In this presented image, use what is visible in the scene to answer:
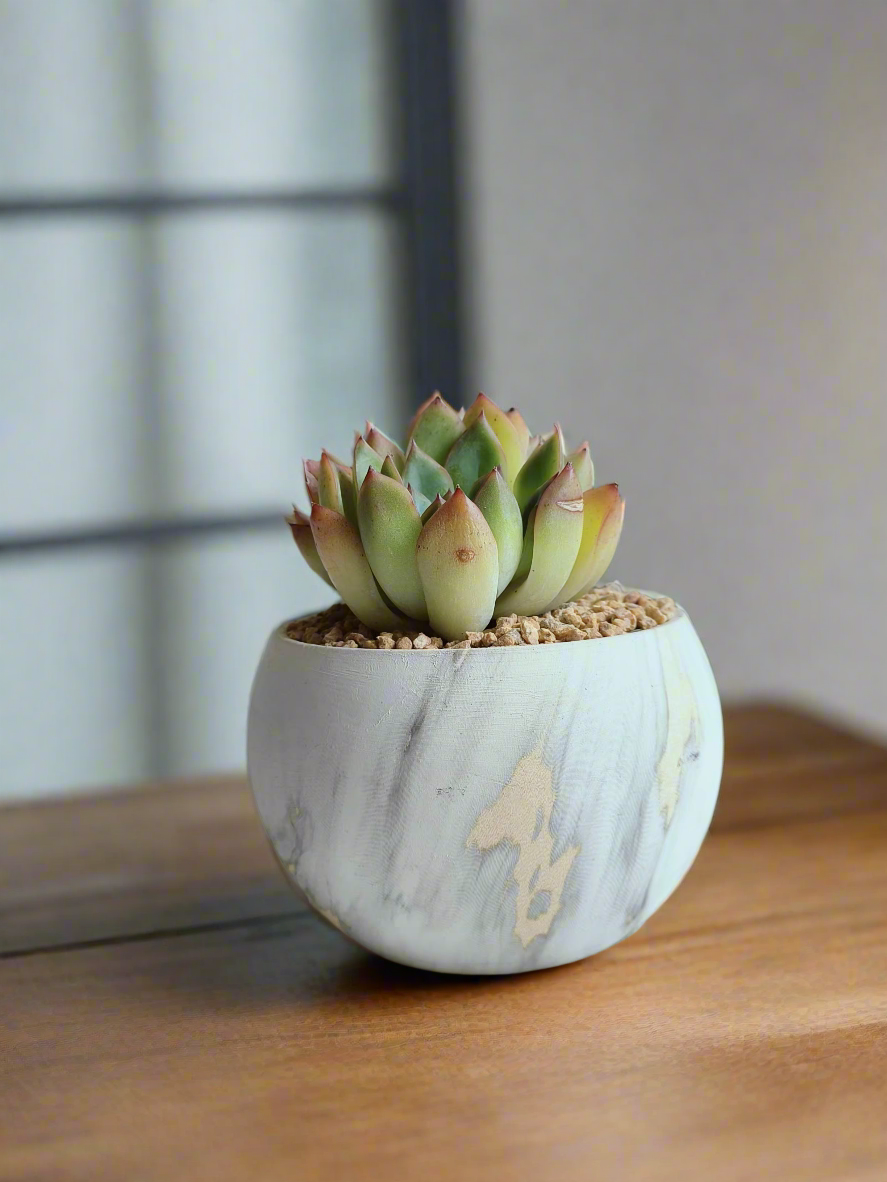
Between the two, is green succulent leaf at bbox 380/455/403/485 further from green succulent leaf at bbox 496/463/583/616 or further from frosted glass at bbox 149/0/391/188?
frosted glass at bbox 149/0/391/188

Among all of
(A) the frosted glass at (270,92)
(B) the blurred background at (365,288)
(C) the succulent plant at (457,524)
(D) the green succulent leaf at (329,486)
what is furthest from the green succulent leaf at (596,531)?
(A) the frosted glass at (270,92)

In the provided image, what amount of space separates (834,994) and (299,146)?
5.12ft

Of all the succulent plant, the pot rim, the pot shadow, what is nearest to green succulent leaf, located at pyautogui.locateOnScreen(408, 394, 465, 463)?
the succulent plant

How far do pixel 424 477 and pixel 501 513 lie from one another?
54 millimetres

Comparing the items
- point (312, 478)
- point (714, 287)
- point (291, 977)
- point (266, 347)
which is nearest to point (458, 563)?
point (312, 478)

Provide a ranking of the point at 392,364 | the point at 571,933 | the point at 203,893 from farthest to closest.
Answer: the point at 392,364 < the point at 203,893 < the point at 571,933

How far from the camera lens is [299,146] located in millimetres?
1764

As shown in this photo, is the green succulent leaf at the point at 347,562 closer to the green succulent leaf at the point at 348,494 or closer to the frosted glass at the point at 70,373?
the green succulent leaf at the point at 348,494

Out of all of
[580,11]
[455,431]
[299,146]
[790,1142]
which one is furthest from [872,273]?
[790,1142]

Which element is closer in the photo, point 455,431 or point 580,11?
point 455,431

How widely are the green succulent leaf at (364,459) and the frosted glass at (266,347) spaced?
4.25 feet

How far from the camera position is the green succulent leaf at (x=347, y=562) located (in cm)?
50

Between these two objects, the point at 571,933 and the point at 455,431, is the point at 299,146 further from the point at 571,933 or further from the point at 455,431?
the point at 571,933

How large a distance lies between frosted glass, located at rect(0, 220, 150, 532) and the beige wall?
0.53 metres
